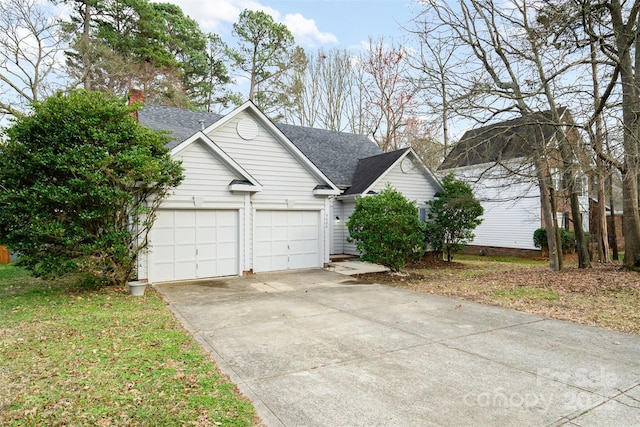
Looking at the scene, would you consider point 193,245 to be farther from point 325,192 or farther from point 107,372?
point 107,372

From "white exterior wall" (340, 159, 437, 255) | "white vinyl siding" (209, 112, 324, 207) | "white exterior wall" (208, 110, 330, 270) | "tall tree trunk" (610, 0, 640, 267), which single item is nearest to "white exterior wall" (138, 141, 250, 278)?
"white exterior wall" (208, 110, 330, 270)

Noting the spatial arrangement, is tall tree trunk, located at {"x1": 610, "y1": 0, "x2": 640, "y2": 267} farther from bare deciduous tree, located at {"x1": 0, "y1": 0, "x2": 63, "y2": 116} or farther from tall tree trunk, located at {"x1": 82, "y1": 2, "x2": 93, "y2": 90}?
tall tree trunk, located at {"x1": 82, "y1": 2, "x2": 93, "y2": 90}

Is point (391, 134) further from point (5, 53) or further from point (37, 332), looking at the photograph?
point (37, 332)

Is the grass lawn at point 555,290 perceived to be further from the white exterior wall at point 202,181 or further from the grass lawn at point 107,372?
the grass lawn at point 107,372

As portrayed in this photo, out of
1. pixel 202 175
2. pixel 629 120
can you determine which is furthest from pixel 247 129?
pixel 629 120

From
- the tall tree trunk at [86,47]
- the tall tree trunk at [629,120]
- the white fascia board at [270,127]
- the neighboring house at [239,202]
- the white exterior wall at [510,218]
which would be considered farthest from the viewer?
the tall tree trunk at [86,47]

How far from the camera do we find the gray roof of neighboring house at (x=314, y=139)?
14.9 m

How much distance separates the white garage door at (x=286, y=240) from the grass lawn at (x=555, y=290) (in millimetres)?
2594

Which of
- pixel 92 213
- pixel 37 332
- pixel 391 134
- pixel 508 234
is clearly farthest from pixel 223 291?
pixel 391 134

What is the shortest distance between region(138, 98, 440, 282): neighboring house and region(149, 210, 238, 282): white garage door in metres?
0.03

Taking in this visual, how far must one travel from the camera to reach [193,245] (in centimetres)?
1114

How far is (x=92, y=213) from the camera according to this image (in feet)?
28.0

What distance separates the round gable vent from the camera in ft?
40.8

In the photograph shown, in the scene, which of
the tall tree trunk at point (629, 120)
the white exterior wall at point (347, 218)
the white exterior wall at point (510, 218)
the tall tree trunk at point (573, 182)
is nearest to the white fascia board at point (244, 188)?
the white exterior wall at point (347, 218)
